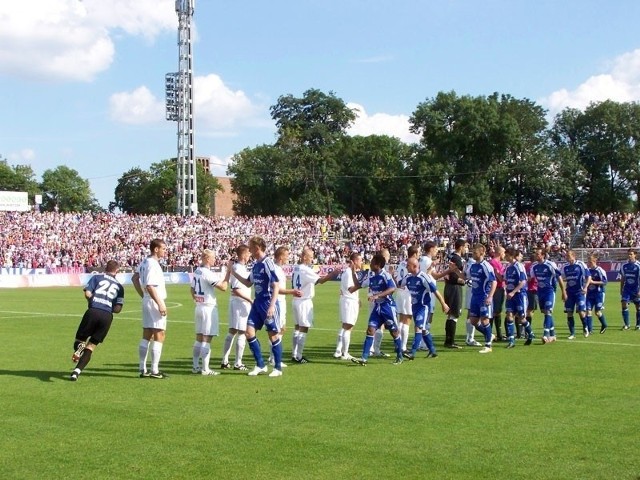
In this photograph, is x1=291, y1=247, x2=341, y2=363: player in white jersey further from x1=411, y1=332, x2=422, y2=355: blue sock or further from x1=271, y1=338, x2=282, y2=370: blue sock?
x1=411, y1=332, x2=422, y2=355: blue sock

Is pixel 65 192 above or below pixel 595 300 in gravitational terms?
above

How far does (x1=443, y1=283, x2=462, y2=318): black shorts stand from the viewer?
16844 millimetres

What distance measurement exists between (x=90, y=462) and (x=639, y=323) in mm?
16719

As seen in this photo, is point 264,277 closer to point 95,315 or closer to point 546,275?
point 95,315

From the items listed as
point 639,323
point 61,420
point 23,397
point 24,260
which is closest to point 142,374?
point 23,397

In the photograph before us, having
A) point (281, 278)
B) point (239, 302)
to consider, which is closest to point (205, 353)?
point (239, 302)


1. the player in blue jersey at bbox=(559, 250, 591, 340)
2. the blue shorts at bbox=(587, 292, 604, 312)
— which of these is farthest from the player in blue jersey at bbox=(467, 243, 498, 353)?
the blue shorts at bbox=(587, 292, 604, 312)

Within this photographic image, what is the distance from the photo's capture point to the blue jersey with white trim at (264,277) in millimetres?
12312

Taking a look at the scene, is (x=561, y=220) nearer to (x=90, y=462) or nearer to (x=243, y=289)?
(x=243, y=289)

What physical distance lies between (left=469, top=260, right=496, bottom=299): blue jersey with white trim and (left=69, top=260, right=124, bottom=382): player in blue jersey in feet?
22.6

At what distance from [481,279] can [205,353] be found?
5.81 metres

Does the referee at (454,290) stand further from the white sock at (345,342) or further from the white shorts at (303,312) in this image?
the white shorts at (303,312)

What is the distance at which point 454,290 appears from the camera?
56.3ft

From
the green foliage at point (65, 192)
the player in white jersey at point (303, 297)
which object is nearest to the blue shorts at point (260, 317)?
the player in white jersey at point (303, 297)
